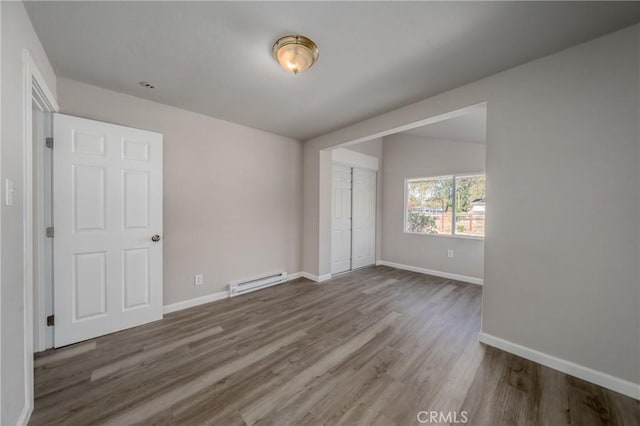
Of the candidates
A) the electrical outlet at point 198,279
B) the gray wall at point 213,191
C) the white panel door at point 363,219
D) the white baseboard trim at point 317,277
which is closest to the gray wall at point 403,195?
the white panel door at point 363,219

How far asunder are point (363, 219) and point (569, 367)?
347 cm

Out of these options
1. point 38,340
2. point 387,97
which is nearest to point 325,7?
point 387,97

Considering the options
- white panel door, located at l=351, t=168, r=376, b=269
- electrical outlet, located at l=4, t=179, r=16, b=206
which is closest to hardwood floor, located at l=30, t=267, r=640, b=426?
electrical outlet, located at l=4, t=179, r=16, b=206

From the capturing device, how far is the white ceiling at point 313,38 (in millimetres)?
1453

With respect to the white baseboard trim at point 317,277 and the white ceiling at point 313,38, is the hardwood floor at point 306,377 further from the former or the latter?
the white ceiling at point 313,38

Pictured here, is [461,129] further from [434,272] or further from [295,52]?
[295,52]

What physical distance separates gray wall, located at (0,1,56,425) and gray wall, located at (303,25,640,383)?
10.8ft

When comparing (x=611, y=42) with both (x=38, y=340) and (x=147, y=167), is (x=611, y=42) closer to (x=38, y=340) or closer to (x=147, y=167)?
(x=147, y=167)

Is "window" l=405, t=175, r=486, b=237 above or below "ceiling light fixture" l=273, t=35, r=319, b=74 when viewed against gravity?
→ below

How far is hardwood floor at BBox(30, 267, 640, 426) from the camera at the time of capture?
1435 mm

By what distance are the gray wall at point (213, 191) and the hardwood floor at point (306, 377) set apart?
2.36 ft

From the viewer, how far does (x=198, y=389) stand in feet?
5.35

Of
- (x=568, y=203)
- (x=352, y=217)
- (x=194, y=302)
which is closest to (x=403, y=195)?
(x=352, y=217)

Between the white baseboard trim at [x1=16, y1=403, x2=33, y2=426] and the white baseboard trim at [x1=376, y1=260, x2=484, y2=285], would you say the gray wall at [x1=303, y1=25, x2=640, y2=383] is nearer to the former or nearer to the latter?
the white baseboard trim at [x1=376, y1=260, x2=484, y2=285]
